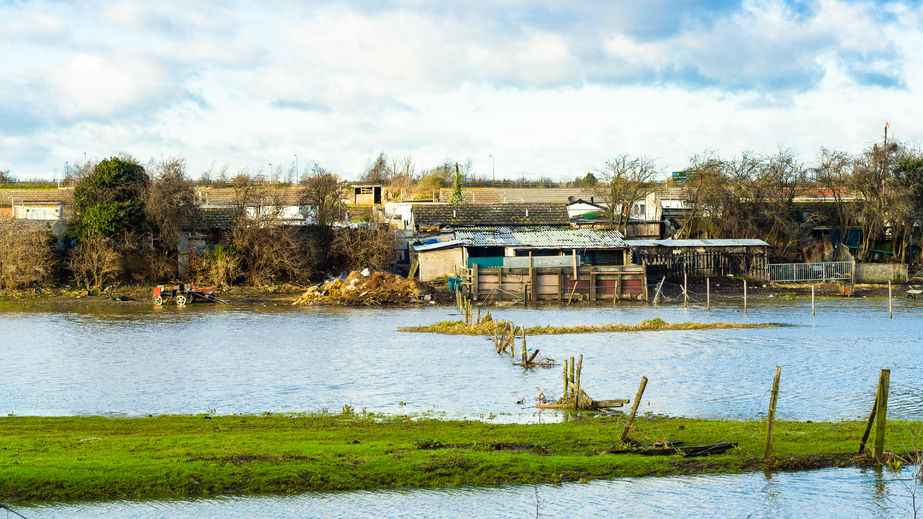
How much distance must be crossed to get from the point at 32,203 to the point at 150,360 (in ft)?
170

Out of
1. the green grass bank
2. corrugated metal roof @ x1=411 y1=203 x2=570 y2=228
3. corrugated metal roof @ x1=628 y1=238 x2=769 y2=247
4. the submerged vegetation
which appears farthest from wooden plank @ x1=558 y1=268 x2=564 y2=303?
the green grass bank

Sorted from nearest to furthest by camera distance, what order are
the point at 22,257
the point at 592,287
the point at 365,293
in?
the point at 365,293, the point at 592,287, the point at 22,257

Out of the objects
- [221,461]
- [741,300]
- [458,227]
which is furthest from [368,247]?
[221,461]

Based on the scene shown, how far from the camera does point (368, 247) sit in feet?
261

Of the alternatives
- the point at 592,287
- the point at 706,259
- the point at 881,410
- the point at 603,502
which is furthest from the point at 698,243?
the point at 603,502

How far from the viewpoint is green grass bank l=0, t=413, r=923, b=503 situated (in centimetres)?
1931

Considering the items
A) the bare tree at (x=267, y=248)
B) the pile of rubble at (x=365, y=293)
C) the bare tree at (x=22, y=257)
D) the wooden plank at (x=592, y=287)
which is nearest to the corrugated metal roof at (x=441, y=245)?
the pile of rubble at (x=365, y=293)

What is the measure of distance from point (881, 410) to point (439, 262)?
57.3m

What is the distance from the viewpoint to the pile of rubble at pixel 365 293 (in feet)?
228

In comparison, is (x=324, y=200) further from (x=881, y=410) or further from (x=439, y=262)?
(x=881, y=410)

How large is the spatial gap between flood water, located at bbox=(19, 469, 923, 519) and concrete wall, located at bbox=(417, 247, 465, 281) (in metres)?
55.8

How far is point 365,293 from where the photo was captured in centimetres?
6981

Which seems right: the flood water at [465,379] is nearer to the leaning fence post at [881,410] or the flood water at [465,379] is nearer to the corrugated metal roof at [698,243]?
the leaning fence post at [881,410]

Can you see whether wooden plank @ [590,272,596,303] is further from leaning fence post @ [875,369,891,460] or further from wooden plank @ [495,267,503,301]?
leaning fence post @ [875,369,891,460]
